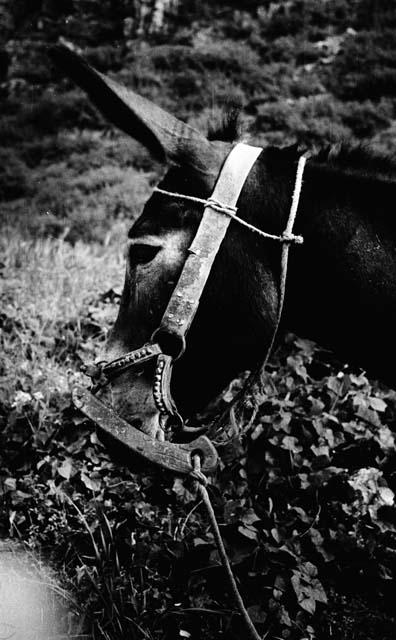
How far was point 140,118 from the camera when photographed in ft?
4.96

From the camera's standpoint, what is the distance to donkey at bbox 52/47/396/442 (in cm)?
166

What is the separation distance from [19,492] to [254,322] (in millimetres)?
1704

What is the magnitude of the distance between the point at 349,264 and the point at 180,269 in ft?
1.81

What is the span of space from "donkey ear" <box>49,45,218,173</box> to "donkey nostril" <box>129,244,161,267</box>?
0.94ft

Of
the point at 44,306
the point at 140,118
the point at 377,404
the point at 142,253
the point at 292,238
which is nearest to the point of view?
the point at 140,118

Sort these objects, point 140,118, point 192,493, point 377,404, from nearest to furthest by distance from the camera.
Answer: point 140,118 → point 192,493 → point 377,404

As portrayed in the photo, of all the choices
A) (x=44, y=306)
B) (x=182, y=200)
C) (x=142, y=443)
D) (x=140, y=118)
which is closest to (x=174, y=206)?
(x=182, y=200)

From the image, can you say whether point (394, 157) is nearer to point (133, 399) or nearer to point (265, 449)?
point (133, 399)

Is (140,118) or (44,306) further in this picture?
(44,306)

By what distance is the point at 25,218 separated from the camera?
22.4 feet

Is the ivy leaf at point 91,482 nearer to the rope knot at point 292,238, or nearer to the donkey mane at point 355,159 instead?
the rope knot at point 292,238

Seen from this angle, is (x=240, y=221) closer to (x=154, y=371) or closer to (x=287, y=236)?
(x=287, y=236)

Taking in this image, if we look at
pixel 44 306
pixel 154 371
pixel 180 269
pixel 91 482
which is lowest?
pixel 91 482

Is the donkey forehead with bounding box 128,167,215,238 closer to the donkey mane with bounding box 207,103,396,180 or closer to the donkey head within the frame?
the donkey head
